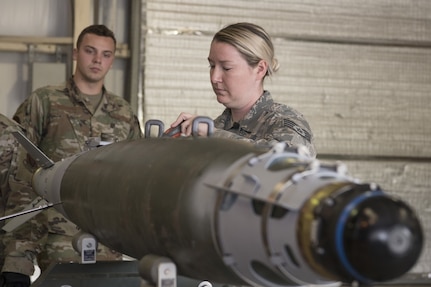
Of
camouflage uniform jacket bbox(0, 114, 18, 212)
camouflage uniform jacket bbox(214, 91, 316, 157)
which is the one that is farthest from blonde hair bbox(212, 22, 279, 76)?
camouflage uniform jacket bbox(0, 114, 18, 212)

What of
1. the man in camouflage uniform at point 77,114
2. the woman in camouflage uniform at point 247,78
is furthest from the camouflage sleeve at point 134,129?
the woman in camouflage uniform at point 247,78

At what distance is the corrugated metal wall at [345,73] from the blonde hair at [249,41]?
2756 mm

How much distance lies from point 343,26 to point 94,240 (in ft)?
11.6

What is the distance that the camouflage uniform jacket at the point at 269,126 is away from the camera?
2.35m

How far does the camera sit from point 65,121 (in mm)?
4188

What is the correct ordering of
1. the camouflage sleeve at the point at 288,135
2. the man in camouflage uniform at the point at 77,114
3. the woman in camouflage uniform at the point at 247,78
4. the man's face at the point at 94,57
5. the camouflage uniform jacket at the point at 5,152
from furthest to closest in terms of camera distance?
1. the man's face at the point at 94,57
2. the man in camouflage uniform at the point at 77,114
3. the camouflage uniform jacket at the point at 5,152
4. the woman in camouflage uniform at the point at 247,78
5. the camouflage sleeve at the point at 288,135

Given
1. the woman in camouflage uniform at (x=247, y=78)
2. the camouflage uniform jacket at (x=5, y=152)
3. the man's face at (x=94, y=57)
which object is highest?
the woman in camouflage uniform at (x=247, y=78)

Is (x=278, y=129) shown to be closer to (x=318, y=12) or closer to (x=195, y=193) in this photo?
(x=195, y=193)

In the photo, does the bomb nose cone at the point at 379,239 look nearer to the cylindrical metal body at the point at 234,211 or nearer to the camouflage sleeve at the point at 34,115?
the cylindrical metal body at the point at 234,211

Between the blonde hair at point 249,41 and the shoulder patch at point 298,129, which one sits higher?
the blonde hair at point 249,41

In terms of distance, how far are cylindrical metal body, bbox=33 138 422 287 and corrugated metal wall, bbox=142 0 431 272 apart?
10.4 ft

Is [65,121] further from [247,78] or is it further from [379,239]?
[379,239]

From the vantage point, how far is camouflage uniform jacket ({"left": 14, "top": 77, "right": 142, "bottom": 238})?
4.12 m

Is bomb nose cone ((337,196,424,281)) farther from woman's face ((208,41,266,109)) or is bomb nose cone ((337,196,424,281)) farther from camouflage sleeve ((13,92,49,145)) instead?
camouflage sleeve ((13,92,49,145))
